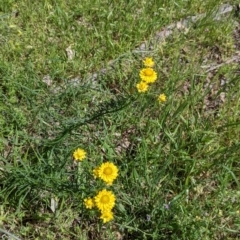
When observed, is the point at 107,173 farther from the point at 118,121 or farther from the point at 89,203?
the point at 118,121

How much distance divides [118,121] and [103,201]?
66 centimetres

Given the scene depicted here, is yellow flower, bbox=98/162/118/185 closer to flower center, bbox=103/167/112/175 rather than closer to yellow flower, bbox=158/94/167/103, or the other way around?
flower center, bbox=103/167/112/175

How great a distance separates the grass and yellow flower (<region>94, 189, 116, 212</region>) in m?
0.12

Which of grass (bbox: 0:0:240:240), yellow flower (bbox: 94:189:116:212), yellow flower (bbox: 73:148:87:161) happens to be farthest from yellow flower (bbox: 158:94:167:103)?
yellow flower (bbox: 94:189:116:212)

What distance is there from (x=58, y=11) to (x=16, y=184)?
141cm

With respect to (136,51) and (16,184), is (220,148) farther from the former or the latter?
(16,184)

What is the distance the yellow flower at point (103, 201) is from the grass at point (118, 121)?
121 millimetres

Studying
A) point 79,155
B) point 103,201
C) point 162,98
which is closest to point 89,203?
point 103,201

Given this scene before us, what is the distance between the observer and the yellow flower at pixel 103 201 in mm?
2123

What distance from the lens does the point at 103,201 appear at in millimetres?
2123

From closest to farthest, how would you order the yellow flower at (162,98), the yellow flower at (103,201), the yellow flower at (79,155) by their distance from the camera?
the yellow flower at (103,201), the yellow flower at (79,155), the yellow flower at (162,98)

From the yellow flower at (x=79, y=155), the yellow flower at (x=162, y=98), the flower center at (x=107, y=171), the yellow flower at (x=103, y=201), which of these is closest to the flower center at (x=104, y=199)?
the yellow flower at (x=103, y=201)

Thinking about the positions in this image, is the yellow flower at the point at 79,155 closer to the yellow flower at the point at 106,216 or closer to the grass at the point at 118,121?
Result: the grass at the point at 118,121

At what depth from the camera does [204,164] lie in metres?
2.56
